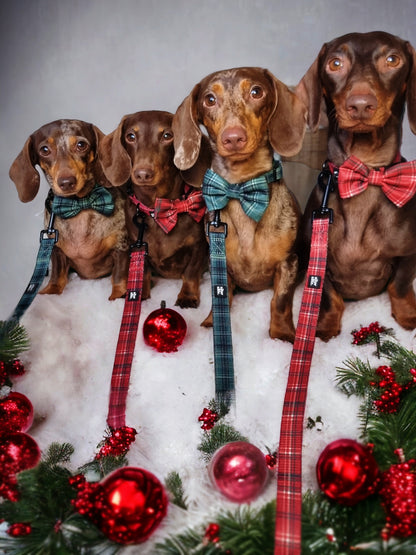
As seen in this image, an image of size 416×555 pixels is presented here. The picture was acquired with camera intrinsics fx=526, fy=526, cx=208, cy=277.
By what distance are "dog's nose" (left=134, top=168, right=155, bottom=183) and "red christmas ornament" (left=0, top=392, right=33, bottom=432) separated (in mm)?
688

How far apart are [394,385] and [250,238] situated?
606 mm

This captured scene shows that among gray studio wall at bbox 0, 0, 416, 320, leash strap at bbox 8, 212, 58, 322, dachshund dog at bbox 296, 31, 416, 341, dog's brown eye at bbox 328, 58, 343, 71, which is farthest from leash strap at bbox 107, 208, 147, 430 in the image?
dog's brown eye at bbox 328, 58, 343, 71

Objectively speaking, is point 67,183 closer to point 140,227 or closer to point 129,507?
point 140,227

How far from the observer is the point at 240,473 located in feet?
3.40

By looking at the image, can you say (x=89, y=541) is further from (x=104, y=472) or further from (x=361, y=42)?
(x=361, y=42)

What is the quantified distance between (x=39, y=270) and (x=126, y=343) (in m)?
0.41

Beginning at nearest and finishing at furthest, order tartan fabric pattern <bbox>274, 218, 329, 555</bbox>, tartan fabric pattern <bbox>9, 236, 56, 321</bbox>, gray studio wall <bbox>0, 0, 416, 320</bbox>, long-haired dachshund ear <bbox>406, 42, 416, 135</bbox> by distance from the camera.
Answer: tartan fabric pattern <bbox>274, 218, 329, 555</bbox> < long-haired dachshund ear <bbox>406, 42, 416, 135</bbox> < tartan fabric pattern <bbox>9, 236, 56, 321</bbox> < gray studio wall <bbox>0, 0, 416, 320</bbox>

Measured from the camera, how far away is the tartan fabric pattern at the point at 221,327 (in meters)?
1.36

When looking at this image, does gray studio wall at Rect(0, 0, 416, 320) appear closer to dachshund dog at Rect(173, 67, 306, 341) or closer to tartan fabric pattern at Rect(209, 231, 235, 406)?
dachshund dog at Rect(173, 67, 306, 341)

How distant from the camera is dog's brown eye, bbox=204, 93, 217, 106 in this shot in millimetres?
1456

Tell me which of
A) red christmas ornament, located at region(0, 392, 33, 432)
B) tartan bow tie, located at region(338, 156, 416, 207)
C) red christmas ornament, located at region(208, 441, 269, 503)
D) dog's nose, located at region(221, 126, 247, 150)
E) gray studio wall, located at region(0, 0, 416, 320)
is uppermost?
Result: gray studio wall, located at region(0, 0, 416, 320)

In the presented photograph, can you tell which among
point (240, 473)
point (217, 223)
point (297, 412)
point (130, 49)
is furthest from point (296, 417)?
point (130, 49)

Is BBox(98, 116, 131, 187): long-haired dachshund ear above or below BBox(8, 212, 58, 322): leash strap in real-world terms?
above

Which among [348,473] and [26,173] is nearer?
[348,473]
